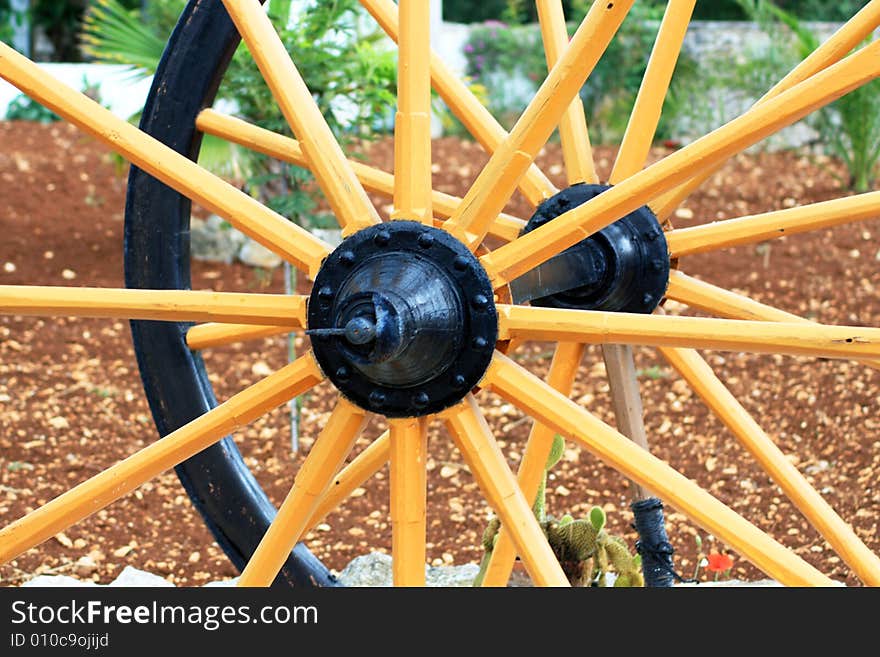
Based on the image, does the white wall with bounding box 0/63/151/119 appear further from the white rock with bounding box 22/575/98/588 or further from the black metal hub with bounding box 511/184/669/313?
the black metal hub with bounding box 511/184/669/313

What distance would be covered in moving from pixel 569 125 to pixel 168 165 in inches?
35.7

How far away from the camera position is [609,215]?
1.94 meters

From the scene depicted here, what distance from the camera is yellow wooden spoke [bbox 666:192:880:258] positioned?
2.11m

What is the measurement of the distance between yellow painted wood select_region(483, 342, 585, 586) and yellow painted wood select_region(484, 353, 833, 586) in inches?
20.9

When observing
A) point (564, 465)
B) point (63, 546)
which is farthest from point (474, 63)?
point (63, 546)

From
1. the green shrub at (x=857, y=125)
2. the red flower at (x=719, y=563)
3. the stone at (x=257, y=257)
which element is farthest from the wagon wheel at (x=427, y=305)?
the green shrub at (x=857, y=125)

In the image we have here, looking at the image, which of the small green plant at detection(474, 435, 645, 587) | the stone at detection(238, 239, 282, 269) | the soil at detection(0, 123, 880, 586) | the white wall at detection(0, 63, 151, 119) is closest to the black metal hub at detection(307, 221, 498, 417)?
the small green plant at detection(474, 435, 645, 587)

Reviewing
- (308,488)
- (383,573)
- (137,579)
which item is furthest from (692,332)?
(137,579)

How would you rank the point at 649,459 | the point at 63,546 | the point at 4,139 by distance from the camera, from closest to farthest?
the point at 649,459, the point at 63,546, the point at 4,139

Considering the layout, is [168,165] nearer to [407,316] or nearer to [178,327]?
[407,316]

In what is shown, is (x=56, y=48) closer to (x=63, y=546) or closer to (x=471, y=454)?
(x=63, y=546)

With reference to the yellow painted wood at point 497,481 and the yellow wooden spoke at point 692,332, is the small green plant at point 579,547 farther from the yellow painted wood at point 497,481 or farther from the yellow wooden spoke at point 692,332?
the yellow wooden spoke at point 692,332

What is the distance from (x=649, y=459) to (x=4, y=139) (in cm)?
731
